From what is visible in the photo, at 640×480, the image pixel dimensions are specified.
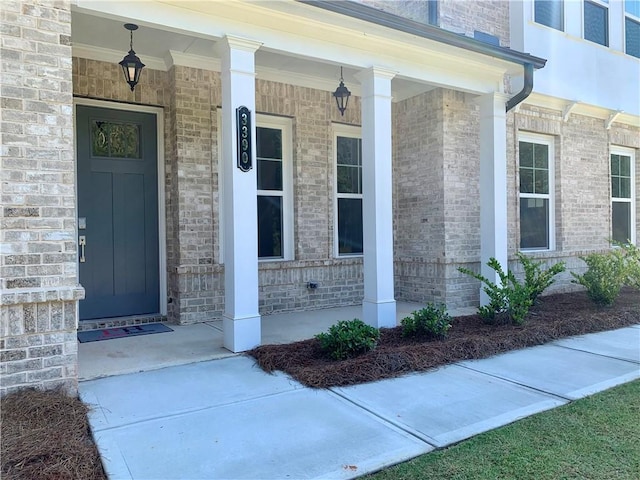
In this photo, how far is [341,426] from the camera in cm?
336

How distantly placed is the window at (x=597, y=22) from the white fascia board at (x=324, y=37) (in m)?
3.53

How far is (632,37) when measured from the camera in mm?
10109

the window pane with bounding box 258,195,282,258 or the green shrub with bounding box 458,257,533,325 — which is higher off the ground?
the window pane with bounding box 258,195,282,258

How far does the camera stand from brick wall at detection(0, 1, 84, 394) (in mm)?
3584

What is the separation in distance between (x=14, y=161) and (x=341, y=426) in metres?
3.19

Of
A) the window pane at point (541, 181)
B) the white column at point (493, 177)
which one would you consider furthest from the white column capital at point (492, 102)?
the window pane at point (541, 181)

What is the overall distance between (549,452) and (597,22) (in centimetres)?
960

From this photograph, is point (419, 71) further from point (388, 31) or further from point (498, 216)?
point (498, 216)

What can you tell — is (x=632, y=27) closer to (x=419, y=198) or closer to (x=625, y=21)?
(x=625, y=21)

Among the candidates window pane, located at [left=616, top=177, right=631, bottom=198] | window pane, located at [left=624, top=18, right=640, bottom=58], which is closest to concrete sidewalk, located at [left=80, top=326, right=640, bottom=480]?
window pane, located at [left=616, top=177, right=631, bottom=198]

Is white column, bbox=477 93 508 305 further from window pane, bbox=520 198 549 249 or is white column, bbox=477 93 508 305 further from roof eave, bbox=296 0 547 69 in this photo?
window pane, bbox=520 198 549 249

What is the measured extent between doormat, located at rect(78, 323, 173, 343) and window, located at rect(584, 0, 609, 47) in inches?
372

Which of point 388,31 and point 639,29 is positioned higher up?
point 639,29

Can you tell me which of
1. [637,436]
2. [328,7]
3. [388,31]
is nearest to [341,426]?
[637,436]
